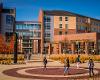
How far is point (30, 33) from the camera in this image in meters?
97.9

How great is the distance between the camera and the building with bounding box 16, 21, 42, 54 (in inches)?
3836

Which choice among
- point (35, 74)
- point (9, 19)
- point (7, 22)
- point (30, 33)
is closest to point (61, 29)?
point (30, 33)

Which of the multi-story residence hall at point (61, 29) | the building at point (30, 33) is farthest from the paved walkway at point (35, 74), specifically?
the building at point (30, 33)

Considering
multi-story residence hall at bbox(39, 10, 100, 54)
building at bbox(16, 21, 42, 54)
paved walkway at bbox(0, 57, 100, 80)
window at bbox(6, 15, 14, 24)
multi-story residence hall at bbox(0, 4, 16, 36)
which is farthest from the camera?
building at bbox(16, 21, 42, 54)

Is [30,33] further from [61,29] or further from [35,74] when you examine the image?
[35,74]

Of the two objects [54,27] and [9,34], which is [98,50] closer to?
[54,27]

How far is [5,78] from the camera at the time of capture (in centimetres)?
2239

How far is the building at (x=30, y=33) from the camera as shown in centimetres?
9744

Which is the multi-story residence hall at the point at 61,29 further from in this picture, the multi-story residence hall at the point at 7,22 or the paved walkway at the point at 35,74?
the paved walkway at the point at 35,74

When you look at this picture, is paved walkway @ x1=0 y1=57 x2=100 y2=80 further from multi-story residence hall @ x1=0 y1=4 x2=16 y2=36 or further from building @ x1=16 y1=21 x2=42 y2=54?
building @ x1=16 y1=21 x2=42 y2=54

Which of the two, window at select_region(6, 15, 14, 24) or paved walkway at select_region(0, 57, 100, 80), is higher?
window at select_region(6, 15, 14, 24)

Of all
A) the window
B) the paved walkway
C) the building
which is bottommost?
the paved walkway

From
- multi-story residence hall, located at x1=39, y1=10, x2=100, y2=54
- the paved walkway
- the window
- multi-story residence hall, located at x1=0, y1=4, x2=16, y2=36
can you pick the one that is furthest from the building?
the paved walkway

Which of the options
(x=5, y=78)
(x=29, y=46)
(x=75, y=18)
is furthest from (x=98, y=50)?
(x=5, y=78)
